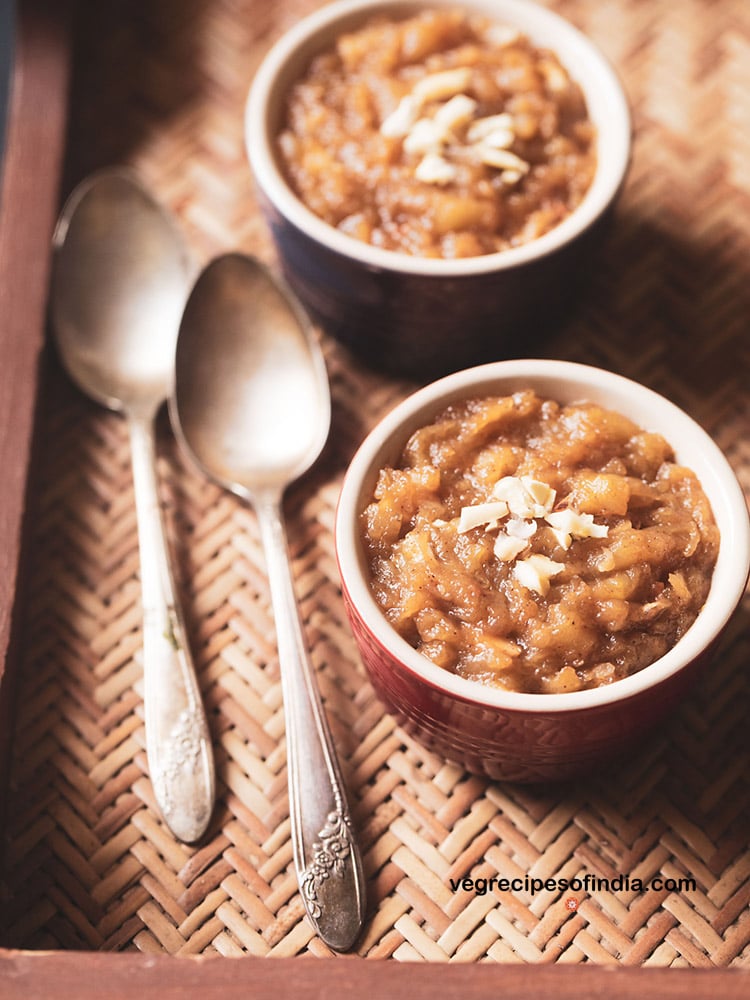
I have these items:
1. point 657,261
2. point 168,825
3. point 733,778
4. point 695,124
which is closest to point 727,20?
point 695,124

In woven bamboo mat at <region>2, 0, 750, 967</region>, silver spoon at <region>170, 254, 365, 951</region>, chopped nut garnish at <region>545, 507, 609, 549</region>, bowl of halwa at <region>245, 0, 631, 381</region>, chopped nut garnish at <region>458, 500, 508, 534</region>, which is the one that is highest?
bowl of halwa at <region>245, 0, 631, 381</region>

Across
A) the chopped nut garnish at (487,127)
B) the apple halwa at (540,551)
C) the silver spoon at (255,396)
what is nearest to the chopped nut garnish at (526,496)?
the apple halwa at (540,551)

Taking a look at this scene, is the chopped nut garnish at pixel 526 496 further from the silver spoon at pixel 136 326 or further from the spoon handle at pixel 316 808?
the silver spoon at pixel 136 326

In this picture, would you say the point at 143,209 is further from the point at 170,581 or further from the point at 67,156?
the point at 170,581

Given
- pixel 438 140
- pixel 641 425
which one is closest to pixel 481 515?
pixel 641 425

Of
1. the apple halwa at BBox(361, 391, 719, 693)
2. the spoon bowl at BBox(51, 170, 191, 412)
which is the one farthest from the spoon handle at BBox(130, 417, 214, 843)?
the apple halwa at BBox(361, 391, 719, 693)

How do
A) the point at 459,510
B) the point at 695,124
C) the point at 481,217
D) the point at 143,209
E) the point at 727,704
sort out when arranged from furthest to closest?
the point at 695,124 → the point at 143,209 → the point at 481,217 → the point at 727,704 → the point at 459,510

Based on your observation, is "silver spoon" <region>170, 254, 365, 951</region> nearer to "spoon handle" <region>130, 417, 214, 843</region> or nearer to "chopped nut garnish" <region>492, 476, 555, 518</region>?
"spoon handle" <region>130, 417, 214, 843</region>
